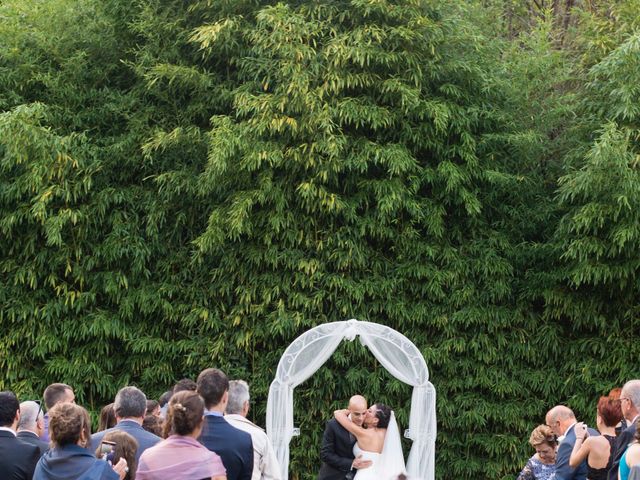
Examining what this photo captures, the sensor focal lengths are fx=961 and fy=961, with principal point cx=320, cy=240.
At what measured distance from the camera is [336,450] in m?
8.06

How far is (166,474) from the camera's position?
3877mm

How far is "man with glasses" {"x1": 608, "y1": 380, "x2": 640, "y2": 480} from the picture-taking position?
17.8 feet

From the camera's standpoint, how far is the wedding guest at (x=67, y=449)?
13.3ft

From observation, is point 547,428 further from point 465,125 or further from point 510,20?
point 510,20

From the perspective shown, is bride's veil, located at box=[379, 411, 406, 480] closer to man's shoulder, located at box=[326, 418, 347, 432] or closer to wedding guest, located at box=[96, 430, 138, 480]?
man's shoulder, located at box=[326, 418, 347, 432]

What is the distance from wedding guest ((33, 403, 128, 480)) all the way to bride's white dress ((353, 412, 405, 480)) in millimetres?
4026

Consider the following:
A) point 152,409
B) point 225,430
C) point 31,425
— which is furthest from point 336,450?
point 225,430

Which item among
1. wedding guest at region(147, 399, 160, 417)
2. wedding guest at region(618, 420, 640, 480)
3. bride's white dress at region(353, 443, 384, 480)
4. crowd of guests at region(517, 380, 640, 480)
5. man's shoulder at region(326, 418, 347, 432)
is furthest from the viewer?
man's shoulder at region(326, 418, 347, 432)

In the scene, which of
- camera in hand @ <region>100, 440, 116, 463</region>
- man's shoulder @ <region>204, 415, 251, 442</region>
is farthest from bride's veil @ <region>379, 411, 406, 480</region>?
camera in hand @ <region>100, 440, 116, 463</region>

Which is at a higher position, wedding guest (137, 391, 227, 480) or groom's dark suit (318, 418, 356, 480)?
wedding guest (137, 391, 227, 480)

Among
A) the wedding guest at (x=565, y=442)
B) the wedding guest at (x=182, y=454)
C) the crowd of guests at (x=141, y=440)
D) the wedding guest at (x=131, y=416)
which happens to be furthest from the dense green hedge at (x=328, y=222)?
the wedding guest at (x=182, y=454)

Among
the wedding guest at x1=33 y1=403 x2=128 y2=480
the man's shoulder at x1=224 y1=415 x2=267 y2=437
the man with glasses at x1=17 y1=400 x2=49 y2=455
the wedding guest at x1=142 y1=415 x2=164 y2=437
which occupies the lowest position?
the wedding guest at x1=142 y1=415 x2=164 y2=437

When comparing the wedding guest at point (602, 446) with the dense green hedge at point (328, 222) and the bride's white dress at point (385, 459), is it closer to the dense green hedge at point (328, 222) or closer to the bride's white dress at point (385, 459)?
the bride's white dress at point (385, 459)

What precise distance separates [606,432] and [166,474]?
3074mm
